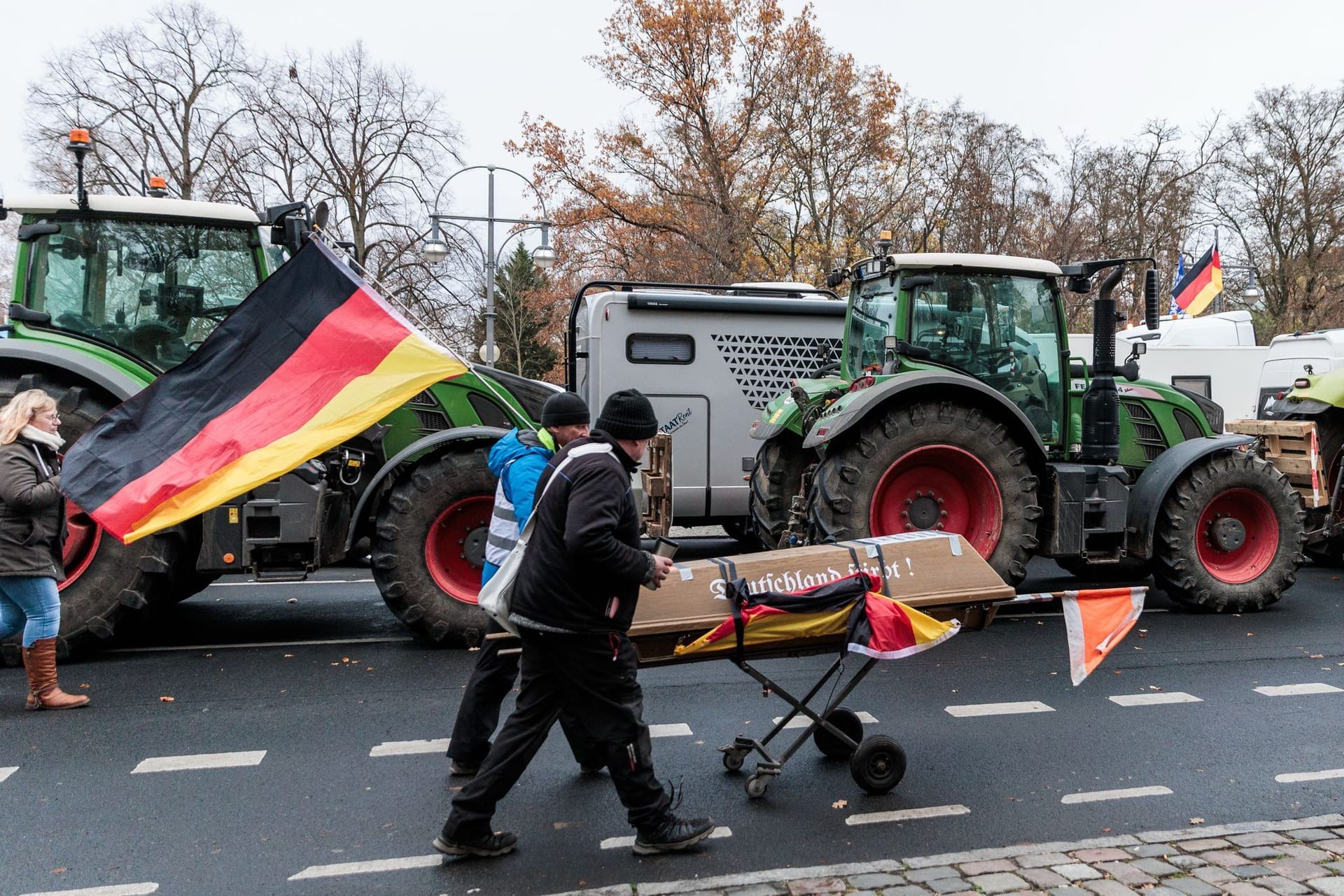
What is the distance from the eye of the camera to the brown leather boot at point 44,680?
18.9 ft

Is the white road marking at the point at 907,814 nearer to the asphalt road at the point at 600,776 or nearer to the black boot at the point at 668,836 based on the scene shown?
the asphalt road at the point at 600,776

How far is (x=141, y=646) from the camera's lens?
744cm

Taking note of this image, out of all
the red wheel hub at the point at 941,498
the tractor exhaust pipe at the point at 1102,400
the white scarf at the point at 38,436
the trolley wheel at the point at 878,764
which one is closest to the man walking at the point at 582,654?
the trolley wheel at the point at 878,764

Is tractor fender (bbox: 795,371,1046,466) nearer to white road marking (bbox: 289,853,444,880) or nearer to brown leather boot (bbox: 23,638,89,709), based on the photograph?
white road marking (bbox: 289,853,444,880)

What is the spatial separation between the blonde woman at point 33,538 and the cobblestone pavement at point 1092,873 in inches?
154

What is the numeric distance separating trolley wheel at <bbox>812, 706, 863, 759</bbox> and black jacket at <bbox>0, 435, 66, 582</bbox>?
4.38 m

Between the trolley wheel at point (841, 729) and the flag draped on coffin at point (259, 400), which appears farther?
the flag draped on coffin at point (259, 400)

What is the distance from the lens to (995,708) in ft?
19.1

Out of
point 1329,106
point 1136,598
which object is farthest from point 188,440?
point 1329,106

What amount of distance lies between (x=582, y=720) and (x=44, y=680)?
374 centimetres

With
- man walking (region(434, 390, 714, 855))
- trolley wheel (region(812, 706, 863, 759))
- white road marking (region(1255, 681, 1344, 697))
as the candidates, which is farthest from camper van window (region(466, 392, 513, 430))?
white road marking (region(1255, 681, 1344, 697))

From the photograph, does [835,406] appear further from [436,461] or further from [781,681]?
[436,461]

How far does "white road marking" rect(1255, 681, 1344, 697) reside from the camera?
20.0 feet

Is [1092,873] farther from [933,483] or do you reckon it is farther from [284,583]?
[284,583]
